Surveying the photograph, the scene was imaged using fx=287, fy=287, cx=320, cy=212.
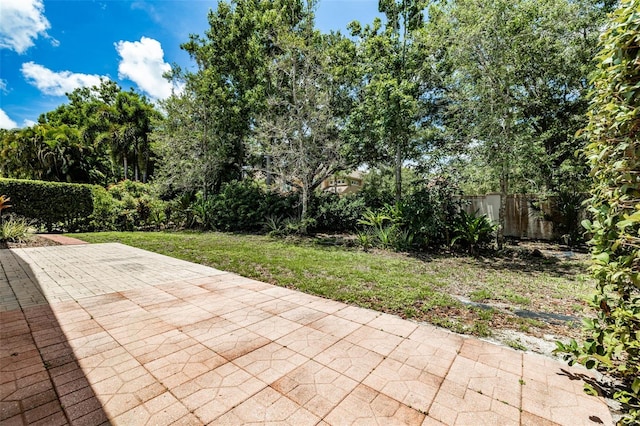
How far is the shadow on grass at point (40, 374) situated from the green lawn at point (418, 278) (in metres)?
2.69

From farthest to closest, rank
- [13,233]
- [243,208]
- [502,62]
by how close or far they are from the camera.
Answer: [243,208] → [13,233] → [502,62]

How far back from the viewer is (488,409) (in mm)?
1817

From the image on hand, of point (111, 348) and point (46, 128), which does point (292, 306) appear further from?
point (46, 128)

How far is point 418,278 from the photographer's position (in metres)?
5.11

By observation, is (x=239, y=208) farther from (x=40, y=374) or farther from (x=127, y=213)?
(x=40, y=374)

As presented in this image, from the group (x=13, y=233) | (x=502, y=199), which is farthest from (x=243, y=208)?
(x=502, y=199)

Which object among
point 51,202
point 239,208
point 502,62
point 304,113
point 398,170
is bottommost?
point 239,208

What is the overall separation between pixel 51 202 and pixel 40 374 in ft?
39.2

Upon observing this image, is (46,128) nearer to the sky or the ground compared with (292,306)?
nearer to the sky

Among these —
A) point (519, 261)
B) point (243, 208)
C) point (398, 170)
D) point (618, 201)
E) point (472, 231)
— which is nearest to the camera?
point (618, 201)

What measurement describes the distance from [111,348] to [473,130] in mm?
8462

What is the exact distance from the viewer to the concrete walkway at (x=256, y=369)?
1766mm

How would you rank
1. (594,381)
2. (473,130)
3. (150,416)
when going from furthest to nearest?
(473,130)
(594,381)
(150,416)

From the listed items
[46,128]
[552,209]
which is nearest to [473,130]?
[552,209]
